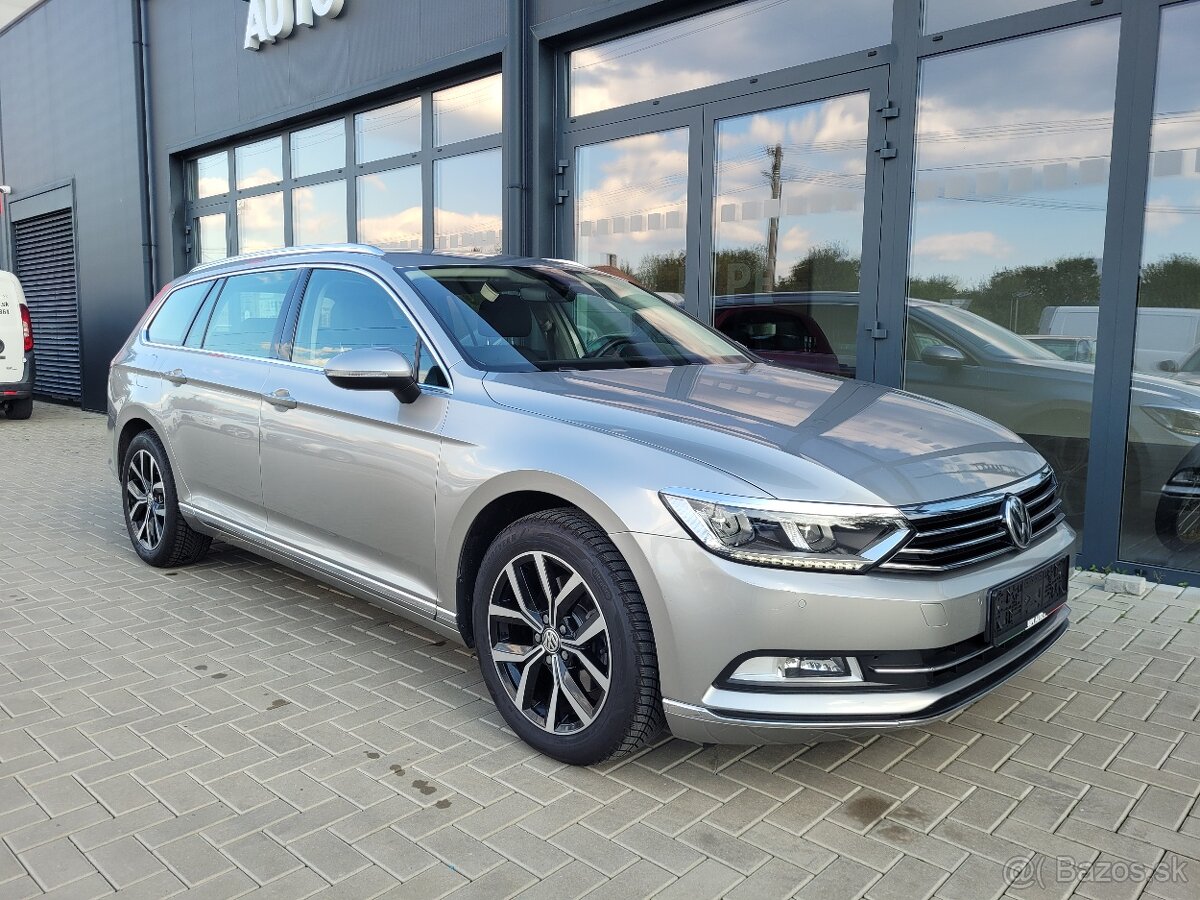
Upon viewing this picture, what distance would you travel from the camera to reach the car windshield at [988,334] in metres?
5.45

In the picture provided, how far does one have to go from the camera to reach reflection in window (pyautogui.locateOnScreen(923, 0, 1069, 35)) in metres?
5.29

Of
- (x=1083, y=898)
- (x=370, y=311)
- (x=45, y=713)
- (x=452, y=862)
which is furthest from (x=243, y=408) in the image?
(x=1083, y=898)

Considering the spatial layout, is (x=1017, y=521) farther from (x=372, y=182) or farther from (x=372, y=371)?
(x=372, y=182)

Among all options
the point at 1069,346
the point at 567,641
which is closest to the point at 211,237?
the point at 1069,346

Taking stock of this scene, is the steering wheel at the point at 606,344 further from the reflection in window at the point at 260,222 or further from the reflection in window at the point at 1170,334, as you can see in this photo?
the reflection in window at the point at 260,222

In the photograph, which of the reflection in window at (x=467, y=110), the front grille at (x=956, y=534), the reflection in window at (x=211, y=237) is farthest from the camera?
the reflection in window at (x=211, y=237)

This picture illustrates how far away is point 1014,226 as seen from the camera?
216 inches

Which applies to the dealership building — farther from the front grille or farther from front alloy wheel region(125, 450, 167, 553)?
front alloy wheel region(125, 450, 167, 553)

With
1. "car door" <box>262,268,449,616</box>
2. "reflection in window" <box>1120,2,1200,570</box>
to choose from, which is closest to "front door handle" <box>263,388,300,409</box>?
"car door" <box>262,268,449,616</box>

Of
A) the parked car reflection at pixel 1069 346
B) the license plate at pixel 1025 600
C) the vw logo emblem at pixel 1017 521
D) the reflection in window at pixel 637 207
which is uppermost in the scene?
the reflection in window at pixel 637 207

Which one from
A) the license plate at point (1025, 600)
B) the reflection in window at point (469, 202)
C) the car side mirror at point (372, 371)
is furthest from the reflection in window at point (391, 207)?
the license plate at point (1025, 600)

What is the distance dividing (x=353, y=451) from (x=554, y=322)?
3.08ft

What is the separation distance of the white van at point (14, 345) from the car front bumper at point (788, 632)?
12.8m

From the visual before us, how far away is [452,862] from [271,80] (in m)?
10.6
